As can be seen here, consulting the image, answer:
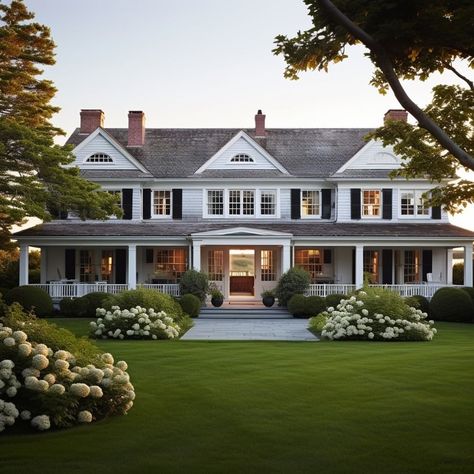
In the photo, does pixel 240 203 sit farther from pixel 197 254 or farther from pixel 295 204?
pixel 197 254

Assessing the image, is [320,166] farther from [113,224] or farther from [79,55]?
[79,55]

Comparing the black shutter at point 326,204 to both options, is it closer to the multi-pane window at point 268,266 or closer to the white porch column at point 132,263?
the multi-pane window at point 268,266

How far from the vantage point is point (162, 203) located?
32781 millimetres

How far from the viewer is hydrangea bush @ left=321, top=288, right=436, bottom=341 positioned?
18219 mm

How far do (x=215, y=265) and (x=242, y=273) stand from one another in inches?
58.0

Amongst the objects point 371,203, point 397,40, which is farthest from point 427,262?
point 397,40

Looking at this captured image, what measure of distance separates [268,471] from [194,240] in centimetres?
2299

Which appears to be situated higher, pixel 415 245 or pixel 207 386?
pixel 415 245

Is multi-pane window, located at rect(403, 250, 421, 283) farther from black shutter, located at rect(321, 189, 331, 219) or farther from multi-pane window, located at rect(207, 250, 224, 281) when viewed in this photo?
multi-pane window, located at rect(207, 250, 224, 281)

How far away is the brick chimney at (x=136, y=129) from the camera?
114 feet

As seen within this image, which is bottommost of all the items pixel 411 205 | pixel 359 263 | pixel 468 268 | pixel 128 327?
pixel 128 327

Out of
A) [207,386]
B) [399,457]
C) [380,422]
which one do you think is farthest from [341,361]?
[399,457]

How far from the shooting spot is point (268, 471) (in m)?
6.40

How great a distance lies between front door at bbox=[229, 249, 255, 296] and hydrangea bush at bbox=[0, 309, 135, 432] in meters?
23.2
